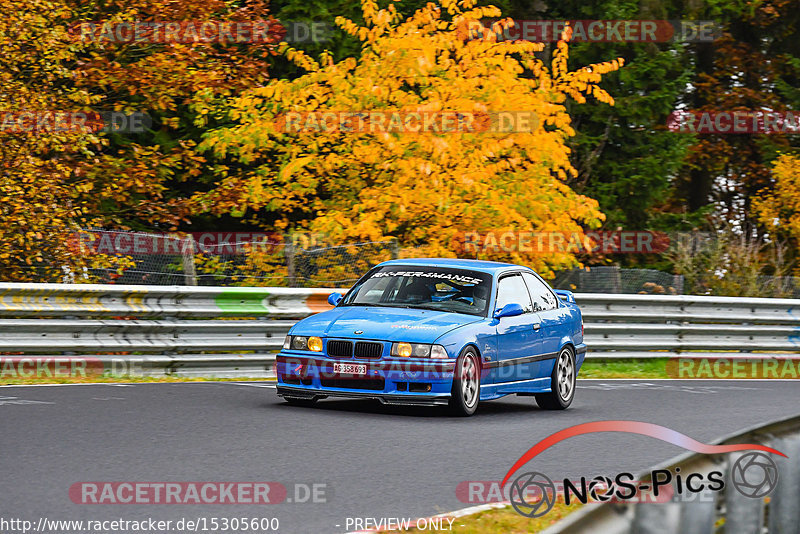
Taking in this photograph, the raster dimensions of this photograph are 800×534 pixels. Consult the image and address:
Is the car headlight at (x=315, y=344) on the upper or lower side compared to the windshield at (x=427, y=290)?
lower

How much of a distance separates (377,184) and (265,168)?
2145 mm

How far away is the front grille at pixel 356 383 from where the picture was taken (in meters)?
11.0

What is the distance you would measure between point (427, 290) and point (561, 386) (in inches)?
71.6

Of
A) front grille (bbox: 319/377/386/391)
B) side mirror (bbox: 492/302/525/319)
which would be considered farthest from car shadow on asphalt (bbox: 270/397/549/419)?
side mirror (bbox: 492/302/525/319)

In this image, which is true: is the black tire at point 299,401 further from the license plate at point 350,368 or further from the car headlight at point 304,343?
the license plate at point 350,368

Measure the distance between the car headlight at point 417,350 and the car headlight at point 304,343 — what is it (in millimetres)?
725

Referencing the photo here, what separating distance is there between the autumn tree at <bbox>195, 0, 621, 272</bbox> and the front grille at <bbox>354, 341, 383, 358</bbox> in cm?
853

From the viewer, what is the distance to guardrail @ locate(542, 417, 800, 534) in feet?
9.10

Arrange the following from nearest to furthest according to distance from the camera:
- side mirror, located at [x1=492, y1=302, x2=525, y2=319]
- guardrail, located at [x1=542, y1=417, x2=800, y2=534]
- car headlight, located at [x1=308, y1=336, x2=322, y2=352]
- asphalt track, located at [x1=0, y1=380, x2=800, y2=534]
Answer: guardrail, located at [x1=542, y1=417, x2=800, y2=534], asphalt track, located at [x1=0, y1=380, x2=800, y2=534], car headlight, located at [x1=308, y1=336, x2=322, y2=352], side mirror, located at [x1=492, y1=302, x2=525, y2=319]

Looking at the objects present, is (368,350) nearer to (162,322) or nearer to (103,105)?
(162,322)

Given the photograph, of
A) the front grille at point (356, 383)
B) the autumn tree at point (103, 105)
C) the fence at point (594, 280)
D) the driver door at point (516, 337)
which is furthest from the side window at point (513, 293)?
the fence at point (594, 280)

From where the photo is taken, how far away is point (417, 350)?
36.2ft

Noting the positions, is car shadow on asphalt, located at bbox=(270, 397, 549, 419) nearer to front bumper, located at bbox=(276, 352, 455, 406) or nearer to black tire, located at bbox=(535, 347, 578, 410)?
black tire, located at bbox=(535, 347, 578, 410)

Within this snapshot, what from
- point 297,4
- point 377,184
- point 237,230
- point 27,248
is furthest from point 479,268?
point 297,4
